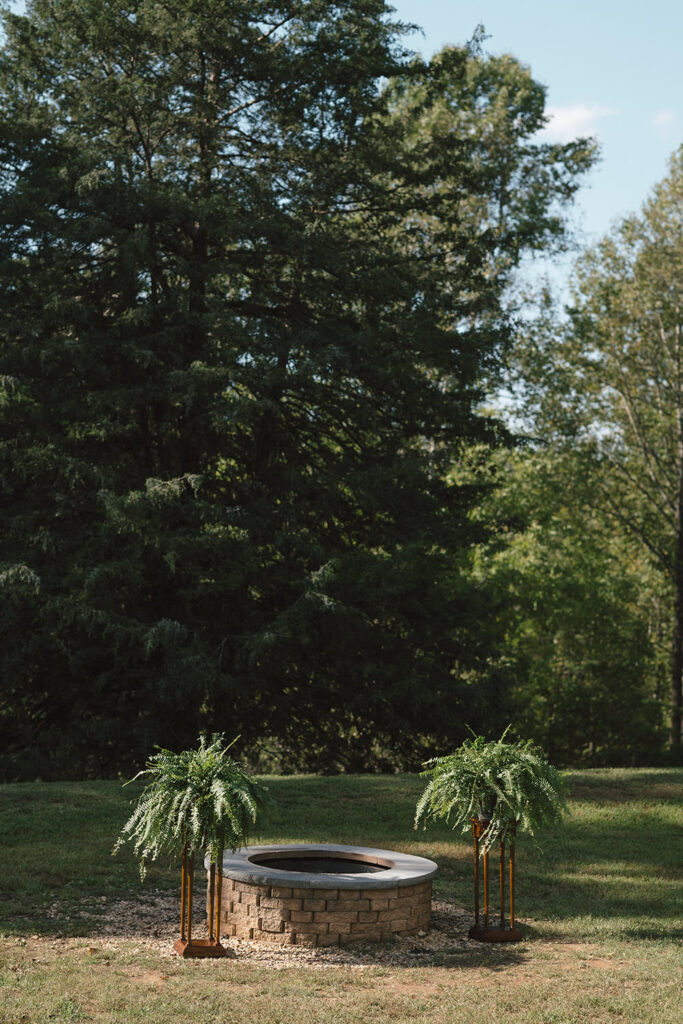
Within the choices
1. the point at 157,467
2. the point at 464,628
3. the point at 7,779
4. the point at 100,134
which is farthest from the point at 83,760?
the point at 100,134

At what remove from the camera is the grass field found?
5.36m

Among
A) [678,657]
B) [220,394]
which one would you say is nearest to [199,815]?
[220,394]

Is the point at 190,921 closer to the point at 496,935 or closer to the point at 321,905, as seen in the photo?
the point at 321,905

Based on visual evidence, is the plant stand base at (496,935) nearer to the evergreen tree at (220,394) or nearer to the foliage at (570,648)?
the evergreen tree at (220,394)

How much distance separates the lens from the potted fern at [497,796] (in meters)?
7.15

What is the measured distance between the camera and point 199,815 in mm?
6316

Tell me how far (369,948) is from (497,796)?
1.31 meters

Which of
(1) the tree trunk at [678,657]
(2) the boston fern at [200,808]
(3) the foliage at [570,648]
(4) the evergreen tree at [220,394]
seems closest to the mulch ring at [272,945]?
(2) the boston fern at [200,808]

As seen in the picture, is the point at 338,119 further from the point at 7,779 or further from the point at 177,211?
the point at 7,779

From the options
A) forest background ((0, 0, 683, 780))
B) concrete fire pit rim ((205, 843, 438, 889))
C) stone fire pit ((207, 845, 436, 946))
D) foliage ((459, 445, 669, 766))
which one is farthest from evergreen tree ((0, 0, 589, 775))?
stone fire pit ((207, 845, 436, 946))

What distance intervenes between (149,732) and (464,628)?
5.26 meters

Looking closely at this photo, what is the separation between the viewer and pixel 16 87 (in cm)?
1744

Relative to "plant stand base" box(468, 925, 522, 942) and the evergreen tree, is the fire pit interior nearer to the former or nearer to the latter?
"plant stand base" box(468, 925, 522, 942)

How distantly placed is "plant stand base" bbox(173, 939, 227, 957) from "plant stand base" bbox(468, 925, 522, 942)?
1776 millimetres
